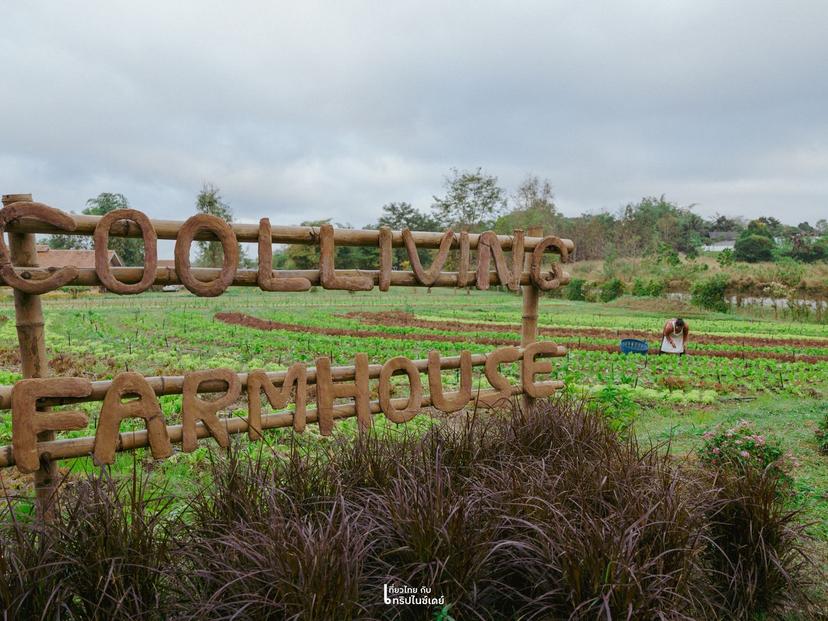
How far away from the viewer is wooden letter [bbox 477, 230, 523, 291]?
5088mm

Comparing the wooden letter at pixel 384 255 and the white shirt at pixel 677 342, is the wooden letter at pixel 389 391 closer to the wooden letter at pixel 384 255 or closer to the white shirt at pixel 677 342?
the wooden letter at pixel 384 255

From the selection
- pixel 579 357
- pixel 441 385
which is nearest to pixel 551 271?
pixel 441 385

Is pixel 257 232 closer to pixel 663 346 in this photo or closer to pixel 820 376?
pixel 663 346

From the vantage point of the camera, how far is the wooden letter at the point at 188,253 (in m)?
3.77

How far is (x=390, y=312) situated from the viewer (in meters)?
24.0

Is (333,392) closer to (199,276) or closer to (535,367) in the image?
(199,276)

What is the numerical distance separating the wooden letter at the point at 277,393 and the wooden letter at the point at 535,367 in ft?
7.28

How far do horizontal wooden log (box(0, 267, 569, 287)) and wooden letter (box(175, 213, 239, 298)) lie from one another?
0.21ft

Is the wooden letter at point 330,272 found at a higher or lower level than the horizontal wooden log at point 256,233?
lower

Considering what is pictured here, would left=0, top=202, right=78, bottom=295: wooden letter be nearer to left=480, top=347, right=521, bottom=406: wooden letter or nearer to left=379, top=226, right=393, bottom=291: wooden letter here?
left=379, top=226, right=393, bottom=291: wooden letter

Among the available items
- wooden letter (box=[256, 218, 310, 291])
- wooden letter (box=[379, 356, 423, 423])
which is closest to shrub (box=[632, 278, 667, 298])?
wooden letter (box=[379, 356, 423, 423])

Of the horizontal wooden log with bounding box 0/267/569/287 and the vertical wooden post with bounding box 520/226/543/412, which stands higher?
the horizontal wooden log with bounding box 0/267/569/287

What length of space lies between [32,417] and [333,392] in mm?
1946
